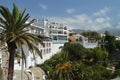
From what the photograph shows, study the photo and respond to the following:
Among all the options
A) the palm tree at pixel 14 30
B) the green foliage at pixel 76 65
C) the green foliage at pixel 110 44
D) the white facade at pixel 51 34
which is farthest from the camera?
the green foliage at pixel 110 44

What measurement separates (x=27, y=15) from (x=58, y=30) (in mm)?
86436

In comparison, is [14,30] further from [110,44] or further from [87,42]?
[110,44]

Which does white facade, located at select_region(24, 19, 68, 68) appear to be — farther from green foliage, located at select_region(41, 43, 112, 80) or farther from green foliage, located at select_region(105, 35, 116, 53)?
green foliage, located at select_region(105, 35, 116, 53)

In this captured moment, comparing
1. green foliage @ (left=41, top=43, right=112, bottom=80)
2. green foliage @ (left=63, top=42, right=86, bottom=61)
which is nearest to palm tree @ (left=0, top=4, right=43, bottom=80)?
green foliage @ (left=41, top=43, right=112, bottom=80)

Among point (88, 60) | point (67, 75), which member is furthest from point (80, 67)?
point (88, 60)

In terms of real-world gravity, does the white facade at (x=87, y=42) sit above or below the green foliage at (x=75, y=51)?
above

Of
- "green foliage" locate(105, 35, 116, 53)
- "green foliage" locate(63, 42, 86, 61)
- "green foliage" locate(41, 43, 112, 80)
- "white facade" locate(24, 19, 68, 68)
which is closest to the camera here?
"green foliage" locate(41, 43, 112, 80)

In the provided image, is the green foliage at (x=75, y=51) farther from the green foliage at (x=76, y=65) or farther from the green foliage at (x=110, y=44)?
the green foliage at (x=110, y=44)

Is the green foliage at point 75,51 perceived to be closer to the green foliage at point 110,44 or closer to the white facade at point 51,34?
the white facade at point 51,34

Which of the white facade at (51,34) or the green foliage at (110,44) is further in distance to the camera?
the green foliage at (110,44)

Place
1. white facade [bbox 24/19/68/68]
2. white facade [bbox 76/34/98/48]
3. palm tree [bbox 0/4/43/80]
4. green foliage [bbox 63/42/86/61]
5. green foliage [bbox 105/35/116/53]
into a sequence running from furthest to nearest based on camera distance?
green foliage [bbox 105/35/116/53] → white facade [bbox 76/34/98/48] → green foliage [bbox 63/42/86/61] → white facade [bbox 24/19/68/68] → palm tree [bbox 0/4/43/80]

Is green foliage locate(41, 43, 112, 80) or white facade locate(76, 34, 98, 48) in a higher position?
white facade locate(76, 34, 98, 48)

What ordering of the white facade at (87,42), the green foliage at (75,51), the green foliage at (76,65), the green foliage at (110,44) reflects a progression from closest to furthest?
1. the green foliage at (76,65)
2. the green foliage at (75,51)
3. the white facade at (87,42)
4. the green foliage at (110,44)

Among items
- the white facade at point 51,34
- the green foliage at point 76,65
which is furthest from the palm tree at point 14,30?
the white facade at point 51,34
